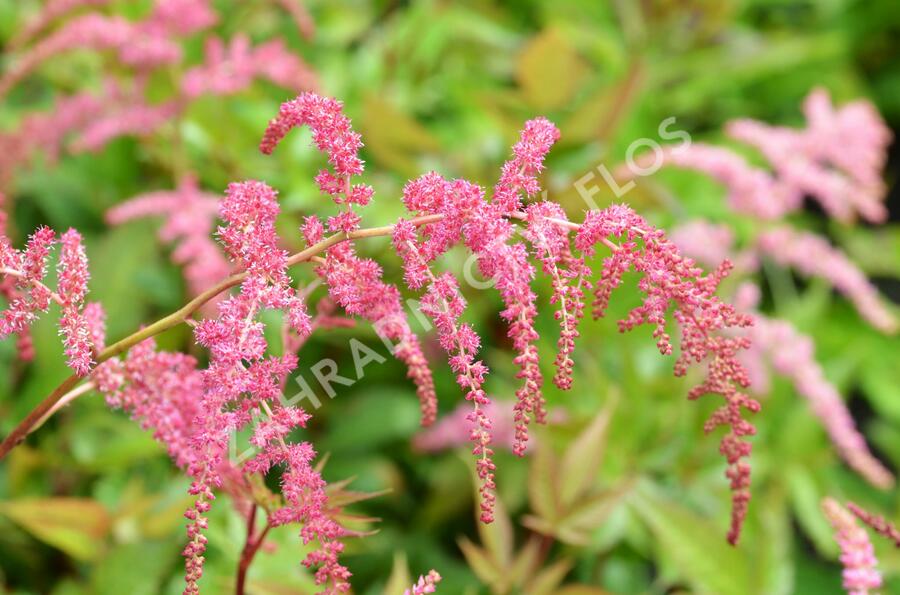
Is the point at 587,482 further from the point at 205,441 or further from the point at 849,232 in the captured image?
the point at 849,232

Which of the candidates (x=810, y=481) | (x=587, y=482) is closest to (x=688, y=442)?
(x=810, y=481)

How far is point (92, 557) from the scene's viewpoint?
0.96m

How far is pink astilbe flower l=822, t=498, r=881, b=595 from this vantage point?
2.19 feet

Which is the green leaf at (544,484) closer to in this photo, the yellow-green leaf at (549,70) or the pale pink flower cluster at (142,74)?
the pale pink flower cluster at (142,74)

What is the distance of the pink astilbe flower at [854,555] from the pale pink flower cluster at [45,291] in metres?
0.51

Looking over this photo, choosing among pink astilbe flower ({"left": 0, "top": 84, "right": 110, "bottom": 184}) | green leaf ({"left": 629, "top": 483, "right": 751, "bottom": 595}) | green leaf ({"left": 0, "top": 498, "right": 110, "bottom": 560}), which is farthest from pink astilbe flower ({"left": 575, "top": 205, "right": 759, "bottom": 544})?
pink astilbe flower ({"left": 0, "top": 84, "right": 110, "bottom": 184})

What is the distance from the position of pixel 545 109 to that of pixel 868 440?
1239 mm

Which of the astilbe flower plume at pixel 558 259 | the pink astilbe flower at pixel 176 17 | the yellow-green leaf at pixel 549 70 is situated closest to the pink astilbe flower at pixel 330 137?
the astilbe flower plume at pixel 558 259

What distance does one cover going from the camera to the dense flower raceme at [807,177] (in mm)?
1355

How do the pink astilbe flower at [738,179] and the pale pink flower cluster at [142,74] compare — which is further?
the pink astilbe flower at [738,179]

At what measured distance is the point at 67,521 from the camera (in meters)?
0.93

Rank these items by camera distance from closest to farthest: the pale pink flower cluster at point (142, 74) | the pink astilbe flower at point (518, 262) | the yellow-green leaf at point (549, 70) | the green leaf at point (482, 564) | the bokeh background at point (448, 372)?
1. the pink astilbe flower at point (518, 262)
2. the green leaf at point (482, 564)
3. the bokeh background at point (448, 372)
4. the pale pink flower cluster at point (142, 74)
5. the yellow-green leaf at point (549, 70)

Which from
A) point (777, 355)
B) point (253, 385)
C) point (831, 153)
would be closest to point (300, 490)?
point (253, 385)

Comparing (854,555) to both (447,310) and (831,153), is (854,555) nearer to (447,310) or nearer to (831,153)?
(447,310)
